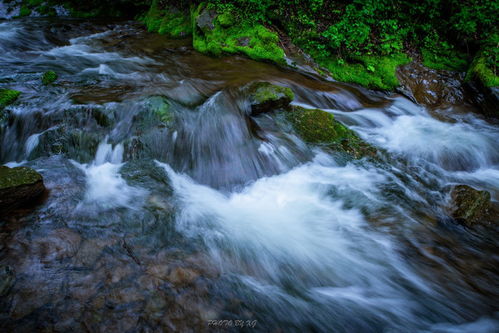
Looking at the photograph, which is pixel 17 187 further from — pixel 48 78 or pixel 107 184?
pixel 48 78

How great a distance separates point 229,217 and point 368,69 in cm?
615

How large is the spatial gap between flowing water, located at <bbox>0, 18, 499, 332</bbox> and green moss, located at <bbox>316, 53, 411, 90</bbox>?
1064 mm

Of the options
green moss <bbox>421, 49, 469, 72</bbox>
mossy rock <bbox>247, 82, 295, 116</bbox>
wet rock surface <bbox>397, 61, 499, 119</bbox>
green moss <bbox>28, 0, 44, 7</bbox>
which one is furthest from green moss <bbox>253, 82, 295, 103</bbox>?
green moss <bbox>28, 0, 44, 7</bbox>

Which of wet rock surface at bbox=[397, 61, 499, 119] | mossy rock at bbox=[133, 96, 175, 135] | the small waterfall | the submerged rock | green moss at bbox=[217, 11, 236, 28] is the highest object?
green moss at bbox=[217, 11, 236, 28]

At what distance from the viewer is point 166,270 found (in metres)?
2.58

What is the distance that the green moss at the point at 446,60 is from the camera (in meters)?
7.90

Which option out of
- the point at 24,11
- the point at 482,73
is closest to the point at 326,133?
the point at 482,73

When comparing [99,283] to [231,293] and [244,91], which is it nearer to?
[231,293]

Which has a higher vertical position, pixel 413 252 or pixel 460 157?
pixel 460 157

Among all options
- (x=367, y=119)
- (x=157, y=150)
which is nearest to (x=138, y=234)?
(x=157, y=150)

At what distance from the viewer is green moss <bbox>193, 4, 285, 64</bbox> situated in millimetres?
7785

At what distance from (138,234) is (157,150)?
1.69m

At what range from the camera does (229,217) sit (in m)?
3.70

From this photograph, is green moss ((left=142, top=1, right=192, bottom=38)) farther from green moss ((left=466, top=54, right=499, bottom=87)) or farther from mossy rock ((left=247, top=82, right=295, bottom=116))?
green moss ((left=466, top=54, right=499, bottom=87))
